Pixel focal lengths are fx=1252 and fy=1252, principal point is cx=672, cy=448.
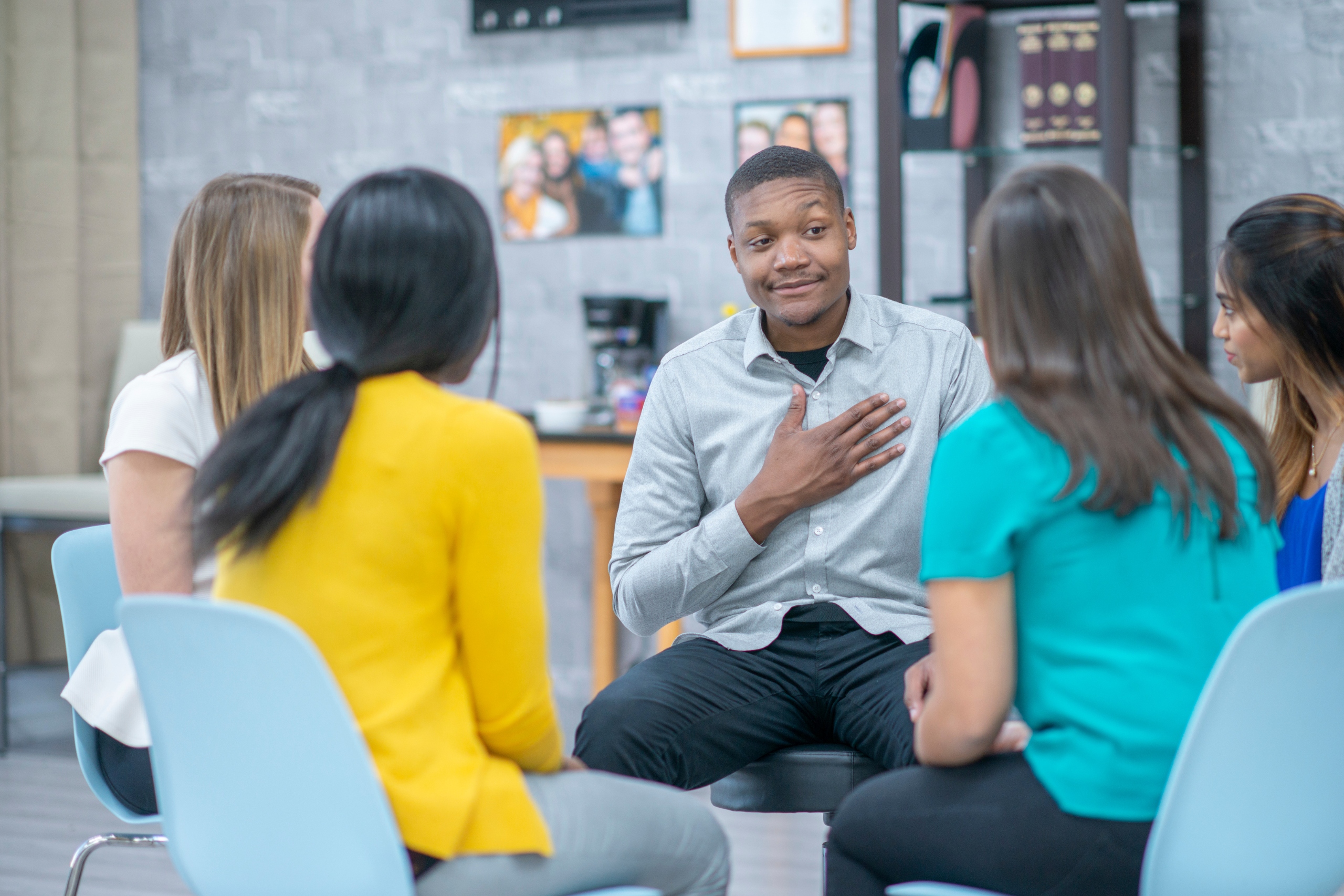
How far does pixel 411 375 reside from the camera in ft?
3.73

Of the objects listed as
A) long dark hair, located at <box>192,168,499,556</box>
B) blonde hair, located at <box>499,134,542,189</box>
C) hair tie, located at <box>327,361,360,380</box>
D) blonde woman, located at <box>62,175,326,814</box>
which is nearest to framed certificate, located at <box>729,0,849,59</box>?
blonde hair, located at <box>499,134,542,189</box>

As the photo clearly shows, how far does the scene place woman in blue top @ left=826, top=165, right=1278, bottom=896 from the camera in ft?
3.61

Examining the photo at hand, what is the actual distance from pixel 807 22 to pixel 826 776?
2.54 m

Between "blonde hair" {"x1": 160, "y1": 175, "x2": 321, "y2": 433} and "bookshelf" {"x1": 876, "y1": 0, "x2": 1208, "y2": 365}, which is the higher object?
"bookshelf" {"x1": 876, "y1": 0, "x2": 1208, "y2": 365}

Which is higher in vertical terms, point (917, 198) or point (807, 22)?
point (807, 22)

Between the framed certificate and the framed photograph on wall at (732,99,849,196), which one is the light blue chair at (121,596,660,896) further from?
the framed certificate

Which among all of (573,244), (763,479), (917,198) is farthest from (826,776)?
(573,244)

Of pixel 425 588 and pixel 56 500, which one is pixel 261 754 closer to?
pixel 425 588

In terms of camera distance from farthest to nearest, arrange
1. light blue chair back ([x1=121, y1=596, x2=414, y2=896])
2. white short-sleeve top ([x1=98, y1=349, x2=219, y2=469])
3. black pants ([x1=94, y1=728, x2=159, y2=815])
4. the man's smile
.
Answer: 1. the man's smile
2. black pants ([x1=94, y1=728, x2=159, y2=815])
3. white short-sleeve top ([x1=98, y1=349, x2=219, y2=469])
4. light blue chair back ([x1=121, y1=596, x2=414, y2=896])

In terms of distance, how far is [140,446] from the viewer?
1.53 m

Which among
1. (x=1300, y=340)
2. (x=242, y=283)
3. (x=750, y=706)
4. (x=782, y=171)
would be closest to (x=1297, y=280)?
(x=1300, y=340)

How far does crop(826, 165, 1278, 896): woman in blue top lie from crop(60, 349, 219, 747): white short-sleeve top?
3.08 feet

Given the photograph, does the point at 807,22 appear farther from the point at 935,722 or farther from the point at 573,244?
the point at 935,722

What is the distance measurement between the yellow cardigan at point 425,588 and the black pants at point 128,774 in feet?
2.24
